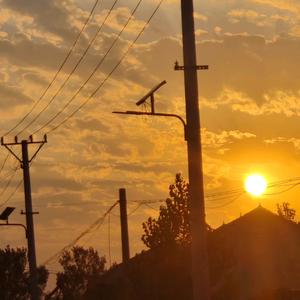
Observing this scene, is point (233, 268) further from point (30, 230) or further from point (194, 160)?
point (194, 160)

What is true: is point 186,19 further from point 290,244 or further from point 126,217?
point 290,244

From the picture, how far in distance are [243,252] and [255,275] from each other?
5.41 ft

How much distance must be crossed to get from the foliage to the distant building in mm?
481

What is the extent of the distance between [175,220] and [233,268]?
11.9 meters

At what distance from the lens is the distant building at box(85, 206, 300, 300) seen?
1528 inches

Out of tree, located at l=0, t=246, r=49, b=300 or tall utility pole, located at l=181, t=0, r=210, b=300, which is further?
tree, located at l=0, t=246, r=49, b=300

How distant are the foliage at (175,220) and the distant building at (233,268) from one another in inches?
18.9

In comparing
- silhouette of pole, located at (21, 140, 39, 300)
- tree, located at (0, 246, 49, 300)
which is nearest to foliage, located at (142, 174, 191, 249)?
silhouette of pole, located at (21, 140, 39, 300)

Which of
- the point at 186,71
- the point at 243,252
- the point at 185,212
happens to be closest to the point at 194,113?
the point at 186,71

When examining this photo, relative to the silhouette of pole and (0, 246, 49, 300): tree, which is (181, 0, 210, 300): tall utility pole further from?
(0, 246, 49, 300): tree

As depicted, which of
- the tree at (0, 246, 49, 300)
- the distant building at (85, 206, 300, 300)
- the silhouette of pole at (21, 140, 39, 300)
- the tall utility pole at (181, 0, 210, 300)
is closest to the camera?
the tall utility pole at (181, 0, 210, 300)

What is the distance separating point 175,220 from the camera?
128 ft

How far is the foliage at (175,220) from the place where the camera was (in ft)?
128

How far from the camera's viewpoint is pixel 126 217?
160ft
